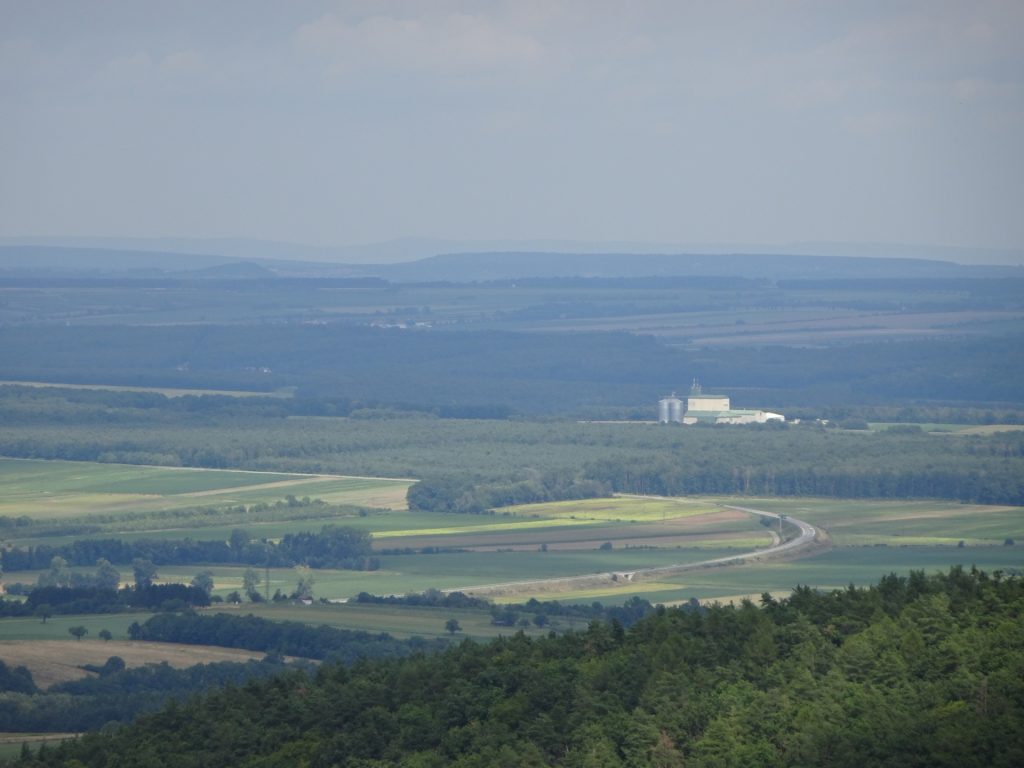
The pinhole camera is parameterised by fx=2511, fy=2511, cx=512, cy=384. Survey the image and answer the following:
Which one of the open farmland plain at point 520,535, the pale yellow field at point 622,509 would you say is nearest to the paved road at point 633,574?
the open farmland plain at point 520,535

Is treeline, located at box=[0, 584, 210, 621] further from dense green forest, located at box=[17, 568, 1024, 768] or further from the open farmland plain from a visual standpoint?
dense green forest, located at box=[17, 568, 1024, 768]

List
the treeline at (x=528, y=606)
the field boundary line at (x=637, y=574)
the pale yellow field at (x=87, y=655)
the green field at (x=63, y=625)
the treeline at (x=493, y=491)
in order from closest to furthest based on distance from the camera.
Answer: the pale yellow field at (x=87, y=655) → the green field at (x=63, y=625) → the treeline at (x=528, y=606) → the field boundary line at (x=637, y=574) → the treeline at (x=493, y=491)

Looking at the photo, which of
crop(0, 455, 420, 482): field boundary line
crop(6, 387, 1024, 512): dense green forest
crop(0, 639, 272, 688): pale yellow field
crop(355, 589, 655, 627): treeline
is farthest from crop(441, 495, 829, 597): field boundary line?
crop(0, 455, 420, 482): field boundary line

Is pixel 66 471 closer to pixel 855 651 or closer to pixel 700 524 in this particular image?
pixel 700 524

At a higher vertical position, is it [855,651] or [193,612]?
[855,651]

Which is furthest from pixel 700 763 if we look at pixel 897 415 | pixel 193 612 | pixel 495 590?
pixel 897 415

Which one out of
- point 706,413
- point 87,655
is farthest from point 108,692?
point 706,413

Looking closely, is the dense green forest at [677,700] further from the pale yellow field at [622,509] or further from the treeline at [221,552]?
the pale yellow field at [622,509]
